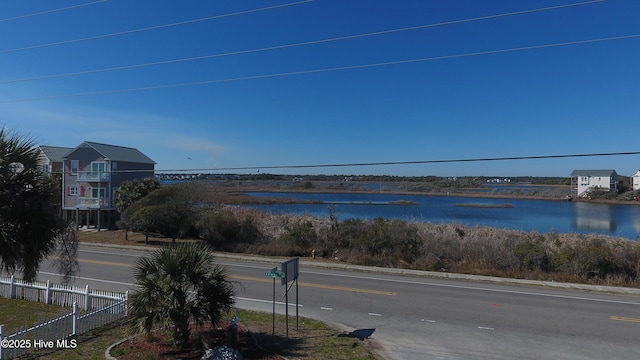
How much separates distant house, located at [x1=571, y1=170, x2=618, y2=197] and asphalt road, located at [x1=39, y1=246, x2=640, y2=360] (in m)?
106

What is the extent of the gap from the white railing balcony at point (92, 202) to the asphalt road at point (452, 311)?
76.0 ft

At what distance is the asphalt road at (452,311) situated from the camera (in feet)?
32.9

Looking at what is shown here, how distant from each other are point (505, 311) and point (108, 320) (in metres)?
12.2

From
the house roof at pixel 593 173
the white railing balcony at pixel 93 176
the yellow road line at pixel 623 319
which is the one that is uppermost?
the house roof at pixel 593 173

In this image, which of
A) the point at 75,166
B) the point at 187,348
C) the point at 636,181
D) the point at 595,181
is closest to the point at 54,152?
the point at 75,166

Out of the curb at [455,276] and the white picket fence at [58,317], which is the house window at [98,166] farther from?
the white picket fence at [58,317]

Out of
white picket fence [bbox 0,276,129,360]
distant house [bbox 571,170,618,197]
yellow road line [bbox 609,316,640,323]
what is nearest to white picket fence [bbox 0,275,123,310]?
white picket fence [bbox 0,276,129,360]

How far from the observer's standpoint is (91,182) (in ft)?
140

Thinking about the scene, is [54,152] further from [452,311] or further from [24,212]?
[452,311]

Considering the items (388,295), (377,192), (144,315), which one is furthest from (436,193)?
(144,315)

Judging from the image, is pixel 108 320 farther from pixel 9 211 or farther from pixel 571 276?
pixel 571 276

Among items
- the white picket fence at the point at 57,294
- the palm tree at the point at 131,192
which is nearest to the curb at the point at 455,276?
the white picket fence at the point at 57,294

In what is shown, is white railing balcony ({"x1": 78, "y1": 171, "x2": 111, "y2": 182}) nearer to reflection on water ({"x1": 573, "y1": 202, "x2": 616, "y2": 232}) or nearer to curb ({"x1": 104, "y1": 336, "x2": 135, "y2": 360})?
curb ({"x1": 104, "y1": 336, "x2": 135, "y2": 360})

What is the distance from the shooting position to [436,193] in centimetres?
14388
